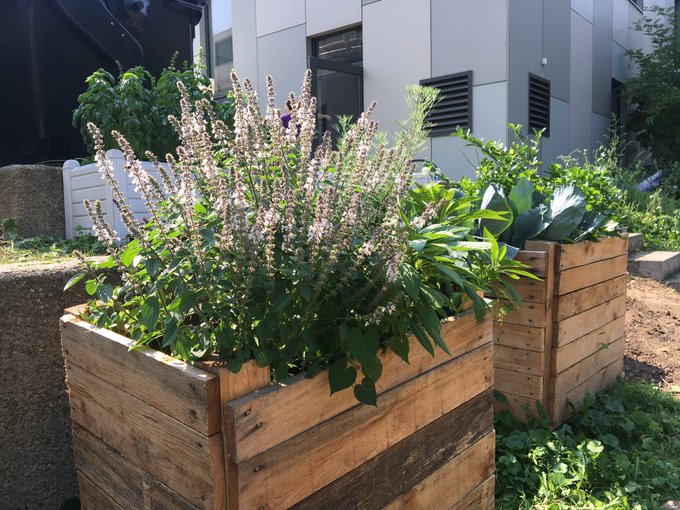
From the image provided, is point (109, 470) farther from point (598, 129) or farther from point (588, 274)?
point (598, 129)

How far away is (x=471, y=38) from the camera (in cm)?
760

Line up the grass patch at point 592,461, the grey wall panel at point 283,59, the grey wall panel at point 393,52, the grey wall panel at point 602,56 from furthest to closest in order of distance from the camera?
the grey wall panel at point 602,56 → the grey wall panel at point 283,59 → the grey wall panel at point 393,52 → the grass patch at point 592,461

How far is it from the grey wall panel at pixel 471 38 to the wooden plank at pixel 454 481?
647 cm

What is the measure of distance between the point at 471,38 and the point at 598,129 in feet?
14.6

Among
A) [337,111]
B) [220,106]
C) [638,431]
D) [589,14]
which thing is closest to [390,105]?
[337,111]

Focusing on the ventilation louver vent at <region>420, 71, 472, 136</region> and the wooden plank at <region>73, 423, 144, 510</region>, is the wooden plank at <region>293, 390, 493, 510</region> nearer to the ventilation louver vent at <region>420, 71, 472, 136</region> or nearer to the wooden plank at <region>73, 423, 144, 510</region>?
the wooden plank at <region>73, 423, 144, 510</region>

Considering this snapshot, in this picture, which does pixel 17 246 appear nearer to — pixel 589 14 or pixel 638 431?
pixel 638 431

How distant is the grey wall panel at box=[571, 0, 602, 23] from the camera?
358 inches

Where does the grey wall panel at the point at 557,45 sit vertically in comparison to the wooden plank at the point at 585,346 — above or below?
above

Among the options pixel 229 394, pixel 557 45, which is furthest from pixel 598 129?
pixel 229 394

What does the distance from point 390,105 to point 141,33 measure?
4.21m

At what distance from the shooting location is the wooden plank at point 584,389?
8.71 feet

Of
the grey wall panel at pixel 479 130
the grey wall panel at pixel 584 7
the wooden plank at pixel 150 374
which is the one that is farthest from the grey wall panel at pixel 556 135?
the wooden plank at pixel 150 374

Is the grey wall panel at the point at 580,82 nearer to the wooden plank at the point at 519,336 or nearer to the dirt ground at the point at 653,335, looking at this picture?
the dirt ground at the point at 653,335
